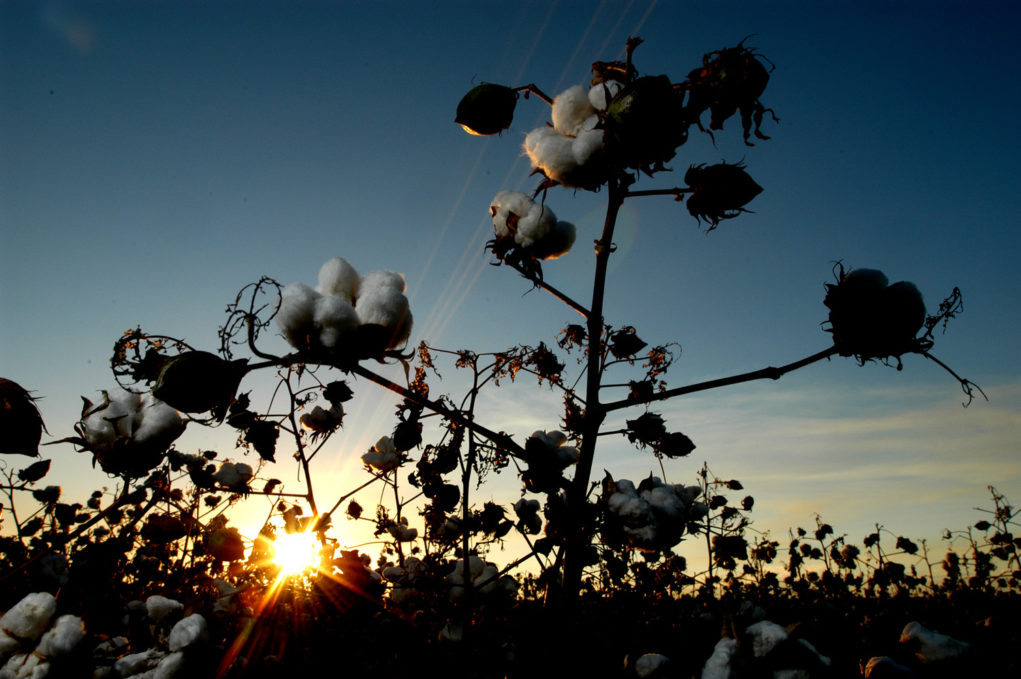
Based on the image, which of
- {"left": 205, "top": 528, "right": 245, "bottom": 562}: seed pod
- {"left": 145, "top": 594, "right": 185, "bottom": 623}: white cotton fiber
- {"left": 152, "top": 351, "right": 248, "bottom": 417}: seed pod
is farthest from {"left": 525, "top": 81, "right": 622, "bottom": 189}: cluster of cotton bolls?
{"left": 145, "top": 594, "right": 185, "bottom": 623}: white cotton fiber

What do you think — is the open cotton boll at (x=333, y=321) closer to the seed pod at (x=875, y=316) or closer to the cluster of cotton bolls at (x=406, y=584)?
the seed pod at (x=875, y=316)

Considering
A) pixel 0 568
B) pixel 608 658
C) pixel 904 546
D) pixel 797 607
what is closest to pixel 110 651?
pixel 608 658

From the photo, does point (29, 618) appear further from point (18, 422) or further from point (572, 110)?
point (572, 110)

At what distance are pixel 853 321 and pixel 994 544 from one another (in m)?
10.5

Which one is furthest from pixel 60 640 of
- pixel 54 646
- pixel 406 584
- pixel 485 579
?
pixel 485 579

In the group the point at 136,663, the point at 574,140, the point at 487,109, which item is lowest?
the point at 136,663

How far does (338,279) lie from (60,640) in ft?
6.45

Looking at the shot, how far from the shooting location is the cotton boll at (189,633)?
7.23ft

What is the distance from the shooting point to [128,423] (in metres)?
1.70

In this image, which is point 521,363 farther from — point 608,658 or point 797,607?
point 797,607

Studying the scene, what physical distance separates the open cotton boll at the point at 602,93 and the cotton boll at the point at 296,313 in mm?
1236

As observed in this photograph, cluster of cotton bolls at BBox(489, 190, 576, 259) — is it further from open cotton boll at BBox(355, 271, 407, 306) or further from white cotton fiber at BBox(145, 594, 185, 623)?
white cotton fiber at BBox(145, 594, 185, 623)

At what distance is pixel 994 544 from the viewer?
8641 millimetres

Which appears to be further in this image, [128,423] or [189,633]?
[189,633]
